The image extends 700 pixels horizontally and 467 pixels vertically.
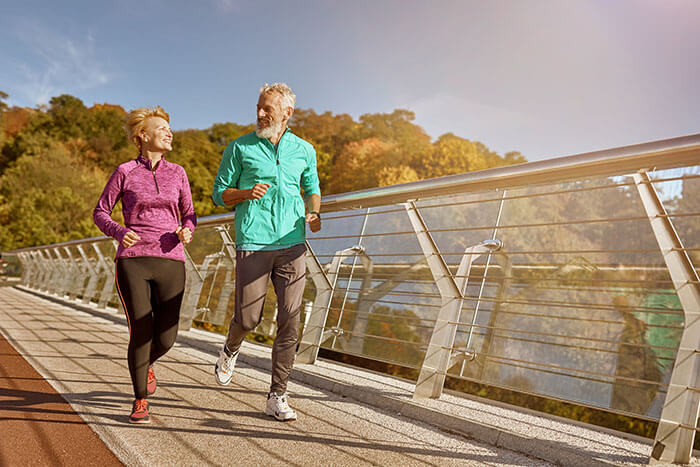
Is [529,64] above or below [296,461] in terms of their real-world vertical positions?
above

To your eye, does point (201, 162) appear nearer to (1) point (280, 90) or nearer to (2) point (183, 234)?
(1) point (280, 90)

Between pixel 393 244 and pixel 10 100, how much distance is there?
74.9 metres

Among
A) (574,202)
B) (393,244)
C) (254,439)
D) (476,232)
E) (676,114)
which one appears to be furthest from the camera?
(676,114)

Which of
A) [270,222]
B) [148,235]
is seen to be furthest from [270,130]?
[148,235]

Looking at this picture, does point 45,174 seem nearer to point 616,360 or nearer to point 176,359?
point 176,359

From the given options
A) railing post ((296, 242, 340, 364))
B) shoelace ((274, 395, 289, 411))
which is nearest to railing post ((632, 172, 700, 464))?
shoelace ((274, 395, 289, 411))

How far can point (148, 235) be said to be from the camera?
3.25m

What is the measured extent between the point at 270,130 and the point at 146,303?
1165 millimetres

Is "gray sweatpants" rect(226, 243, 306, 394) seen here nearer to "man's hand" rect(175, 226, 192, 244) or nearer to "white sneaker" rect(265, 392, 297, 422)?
"white sneaker" rect(265, 392, 297, 422)

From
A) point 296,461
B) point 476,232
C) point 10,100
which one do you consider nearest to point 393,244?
point 476,232

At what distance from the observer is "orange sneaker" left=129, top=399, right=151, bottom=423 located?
2955 mm

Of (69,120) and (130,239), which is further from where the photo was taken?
(69,120)

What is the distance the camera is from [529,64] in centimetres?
6525

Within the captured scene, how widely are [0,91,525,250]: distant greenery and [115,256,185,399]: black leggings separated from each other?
32.2 meters
